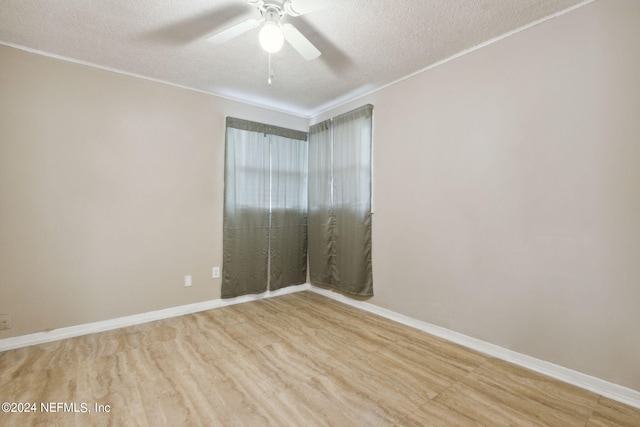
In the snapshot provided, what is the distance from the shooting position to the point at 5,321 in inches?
91.7

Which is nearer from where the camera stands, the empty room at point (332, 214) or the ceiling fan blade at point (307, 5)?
the ceiling fan blade at point (307, 5)

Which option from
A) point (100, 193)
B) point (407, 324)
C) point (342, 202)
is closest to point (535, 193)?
point (407, 324)

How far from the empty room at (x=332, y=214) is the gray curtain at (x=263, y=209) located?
39 millimetres

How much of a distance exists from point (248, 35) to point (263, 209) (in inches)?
79.5

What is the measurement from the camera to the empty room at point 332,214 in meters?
1.75

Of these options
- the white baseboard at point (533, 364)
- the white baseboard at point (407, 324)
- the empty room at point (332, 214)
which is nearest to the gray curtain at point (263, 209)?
the empty room at point (332, 214)

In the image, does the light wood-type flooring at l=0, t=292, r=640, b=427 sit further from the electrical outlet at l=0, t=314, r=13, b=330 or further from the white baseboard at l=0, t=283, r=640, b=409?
the electrical outlet at l=0, t=314, r=13, b=330

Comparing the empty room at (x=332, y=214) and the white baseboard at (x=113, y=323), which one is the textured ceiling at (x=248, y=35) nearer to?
the empty room at (x=332, y=214)

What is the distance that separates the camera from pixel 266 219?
Result: 3742mm

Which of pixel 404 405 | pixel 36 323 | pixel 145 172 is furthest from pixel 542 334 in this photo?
pixel 36 323

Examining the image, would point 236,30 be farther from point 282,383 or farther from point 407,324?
point 407,324

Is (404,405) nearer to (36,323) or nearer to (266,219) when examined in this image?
(266,219)

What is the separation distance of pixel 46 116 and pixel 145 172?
2.86 feet

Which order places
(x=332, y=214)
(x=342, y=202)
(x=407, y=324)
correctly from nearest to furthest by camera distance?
(x=407, y=324), (x=342, y=202), (x=332, y=214)
